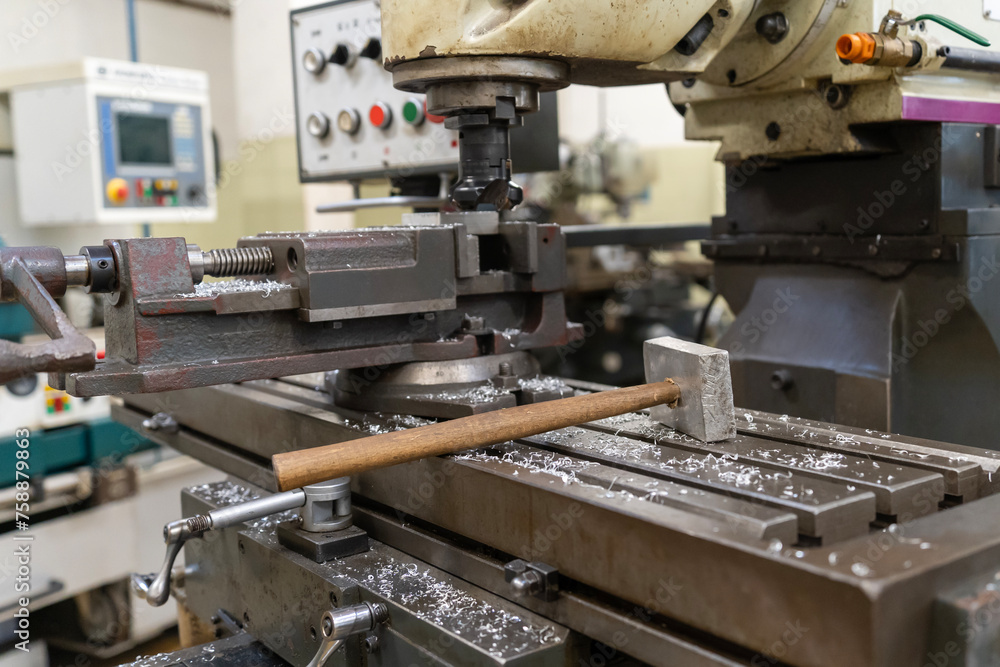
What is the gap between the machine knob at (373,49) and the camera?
169 cm

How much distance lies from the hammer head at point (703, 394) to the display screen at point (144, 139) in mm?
2012

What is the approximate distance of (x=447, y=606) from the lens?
76 cm

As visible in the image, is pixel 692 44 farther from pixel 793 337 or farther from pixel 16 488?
pixel 16 488

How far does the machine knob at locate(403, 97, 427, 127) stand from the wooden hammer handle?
966 mm

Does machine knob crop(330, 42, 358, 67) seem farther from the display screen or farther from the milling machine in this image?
the display screen

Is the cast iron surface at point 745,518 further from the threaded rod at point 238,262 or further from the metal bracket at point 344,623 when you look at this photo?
the threaded rod at point 238,262

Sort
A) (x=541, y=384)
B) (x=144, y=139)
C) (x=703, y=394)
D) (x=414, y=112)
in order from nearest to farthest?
1. (x=703, y=394)
2. (x=541, y=384)
3. (x=414, y=112)
4. (x=144, y=139)

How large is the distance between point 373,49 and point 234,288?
3.09 feet

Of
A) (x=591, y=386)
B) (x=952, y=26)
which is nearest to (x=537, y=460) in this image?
(x=591, y=386)

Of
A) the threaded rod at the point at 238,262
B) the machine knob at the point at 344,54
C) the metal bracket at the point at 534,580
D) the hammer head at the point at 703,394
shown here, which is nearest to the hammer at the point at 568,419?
the hammer head at the point at 703,394

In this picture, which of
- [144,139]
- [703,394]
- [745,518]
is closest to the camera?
[745,518]

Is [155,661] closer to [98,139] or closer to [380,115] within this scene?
[380,115]

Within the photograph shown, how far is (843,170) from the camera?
1.36 meters

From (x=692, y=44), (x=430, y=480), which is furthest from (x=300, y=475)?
(x=692, y=44)
